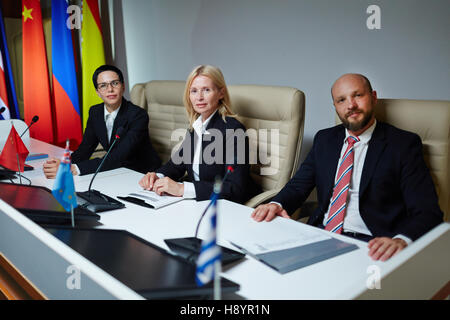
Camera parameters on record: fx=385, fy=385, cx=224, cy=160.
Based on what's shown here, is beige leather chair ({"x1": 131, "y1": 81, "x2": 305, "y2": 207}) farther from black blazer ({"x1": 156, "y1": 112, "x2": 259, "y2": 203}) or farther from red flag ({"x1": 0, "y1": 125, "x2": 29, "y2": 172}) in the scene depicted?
red flag ({"x1": 0, "y1": 125, "x2": 29, "y2": 172})

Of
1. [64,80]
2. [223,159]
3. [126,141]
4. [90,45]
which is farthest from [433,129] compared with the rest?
[64,80]

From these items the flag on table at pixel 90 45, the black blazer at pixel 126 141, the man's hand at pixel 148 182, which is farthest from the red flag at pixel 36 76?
the man's hand at pixel 148 182

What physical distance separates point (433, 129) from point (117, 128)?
6.13ft

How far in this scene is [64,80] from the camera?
13.2 feet

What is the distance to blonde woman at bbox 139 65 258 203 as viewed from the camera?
191 centimetres

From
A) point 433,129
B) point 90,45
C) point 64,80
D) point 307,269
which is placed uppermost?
point 90,45

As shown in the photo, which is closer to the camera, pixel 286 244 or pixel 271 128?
pixel 286 244

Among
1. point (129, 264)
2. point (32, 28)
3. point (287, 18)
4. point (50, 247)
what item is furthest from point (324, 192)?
point (32, 28)

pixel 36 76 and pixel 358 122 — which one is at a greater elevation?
pixel 36 76

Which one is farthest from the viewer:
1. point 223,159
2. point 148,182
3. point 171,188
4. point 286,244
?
point 223,159

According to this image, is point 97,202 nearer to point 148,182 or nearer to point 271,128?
point 148,182

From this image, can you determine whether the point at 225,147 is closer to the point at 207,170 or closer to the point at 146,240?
the point at 207,170

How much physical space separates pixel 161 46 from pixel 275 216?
271cm
